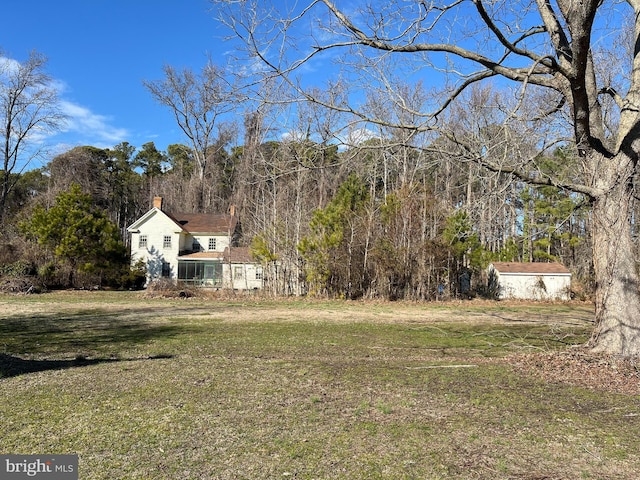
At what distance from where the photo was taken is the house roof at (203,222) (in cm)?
3716

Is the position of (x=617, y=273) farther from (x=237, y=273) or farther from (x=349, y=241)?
(x=237, y=273)

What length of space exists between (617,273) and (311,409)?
552cm

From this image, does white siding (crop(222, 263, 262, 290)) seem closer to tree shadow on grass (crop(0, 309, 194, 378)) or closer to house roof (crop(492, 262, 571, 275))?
house roof (crop(492, 262, 571, 275))

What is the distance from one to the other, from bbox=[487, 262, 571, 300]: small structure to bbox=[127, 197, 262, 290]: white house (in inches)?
622

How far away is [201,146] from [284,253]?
82.4 ft

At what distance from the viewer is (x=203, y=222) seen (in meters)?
38.5

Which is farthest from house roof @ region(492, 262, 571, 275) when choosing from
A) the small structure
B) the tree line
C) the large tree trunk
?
the large tree trunk

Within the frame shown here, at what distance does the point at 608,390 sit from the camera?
6.48 m

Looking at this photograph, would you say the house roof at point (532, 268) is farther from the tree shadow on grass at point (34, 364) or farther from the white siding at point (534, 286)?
the tree shadow on grass at point (34, 364)

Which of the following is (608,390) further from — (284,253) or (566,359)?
(284,253)

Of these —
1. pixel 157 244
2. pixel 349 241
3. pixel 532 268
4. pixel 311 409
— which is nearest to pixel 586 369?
pixel 311 409

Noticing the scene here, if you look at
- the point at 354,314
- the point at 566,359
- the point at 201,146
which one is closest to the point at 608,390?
the point at 566,359

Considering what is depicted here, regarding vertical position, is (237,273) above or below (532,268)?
below

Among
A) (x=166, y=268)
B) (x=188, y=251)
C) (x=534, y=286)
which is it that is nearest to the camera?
(x=534, y=286)
